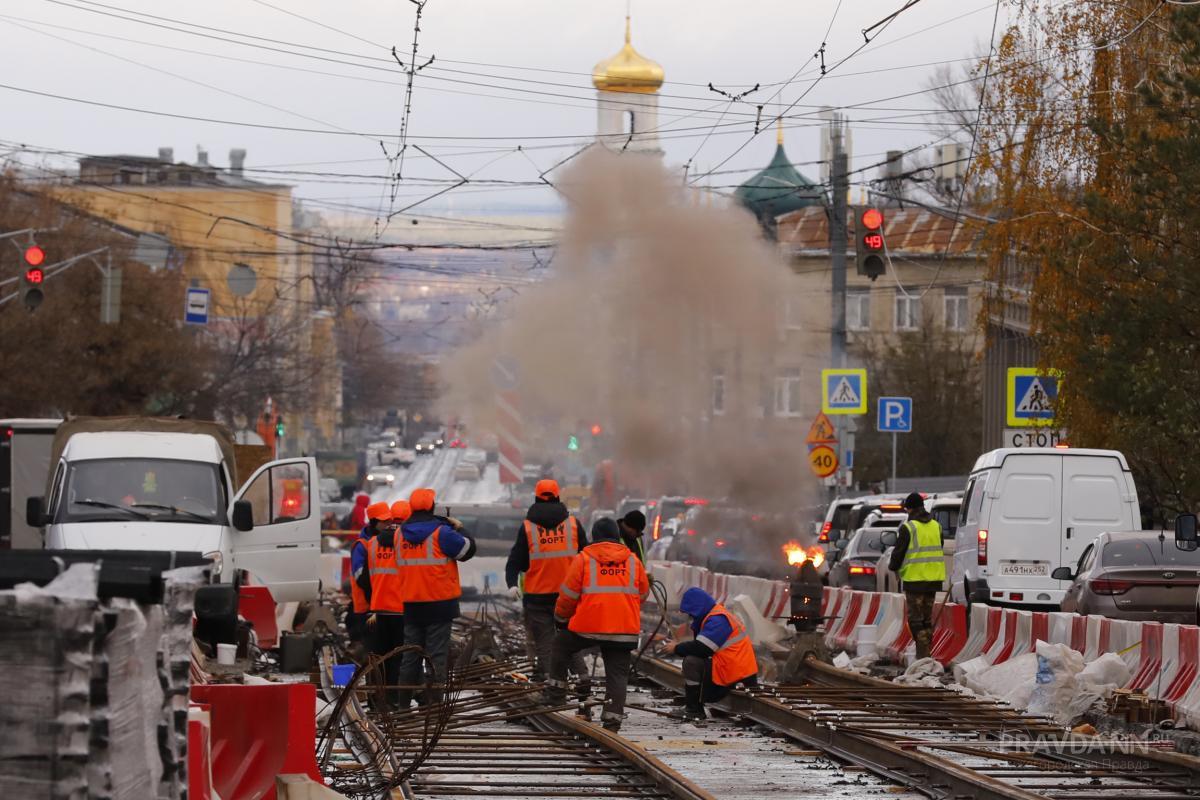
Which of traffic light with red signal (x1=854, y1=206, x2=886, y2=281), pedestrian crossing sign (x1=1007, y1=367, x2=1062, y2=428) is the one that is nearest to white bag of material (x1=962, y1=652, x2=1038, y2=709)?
traffic light with red signal (x1=854, y1=206, x2=886, y2=281)

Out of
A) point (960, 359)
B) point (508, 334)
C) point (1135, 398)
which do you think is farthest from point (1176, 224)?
point (960, 359)

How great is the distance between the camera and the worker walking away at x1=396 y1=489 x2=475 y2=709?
14414 millimetres

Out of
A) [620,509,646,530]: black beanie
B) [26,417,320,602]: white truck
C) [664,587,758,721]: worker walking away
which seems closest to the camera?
[664,587,758,721]: worker walking away

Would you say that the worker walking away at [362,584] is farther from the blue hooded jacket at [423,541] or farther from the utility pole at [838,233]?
the utility pole at [838,233]

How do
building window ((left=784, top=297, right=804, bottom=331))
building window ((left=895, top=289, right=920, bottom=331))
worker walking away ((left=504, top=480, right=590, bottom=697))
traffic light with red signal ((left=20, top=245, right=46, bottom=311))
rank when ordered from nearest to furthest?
worker walking away ((left=504, top=480, right=590, bottom=697)) < traffic light with red signal ((left=20, top=245, right=46, bottom=311)) < building window ((left=784, top=297, right=804, bottom=331)) < building window ((left=895, top=289, right=920, bottom=331))

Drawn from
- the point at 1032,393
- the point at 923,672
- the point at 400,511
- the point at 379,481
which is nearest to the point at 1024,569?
the point at 1032,393

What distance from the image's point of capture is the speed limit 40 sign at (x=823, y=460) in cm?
3209

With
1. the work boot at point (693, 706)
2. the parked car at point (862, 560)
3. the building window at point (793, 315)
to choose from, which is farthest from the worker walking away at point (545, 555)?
Answer: the building window at point (793, 315)

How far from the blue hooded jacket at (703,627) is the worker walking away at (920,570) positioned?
474cm

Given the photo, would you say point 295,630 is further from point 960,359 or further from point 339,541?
point 960,359

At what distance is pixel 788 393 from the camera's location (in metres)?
38.2

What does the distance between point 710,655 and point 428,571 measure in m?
2.27

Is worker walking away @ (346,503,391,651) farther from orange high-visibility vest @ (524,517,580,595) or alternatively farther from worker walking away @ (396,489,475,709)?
orange high-visibility vest @ (524,517,580,595)

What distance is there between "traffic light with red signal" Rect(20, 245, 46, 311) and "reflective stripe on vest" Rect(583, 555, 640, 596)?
2133cm
